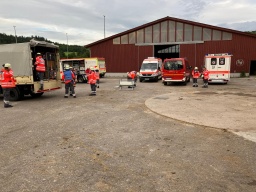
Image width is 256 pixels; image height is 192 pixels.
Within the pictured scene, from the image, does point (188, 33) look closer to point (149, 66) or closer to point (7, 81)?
point (149, 66)

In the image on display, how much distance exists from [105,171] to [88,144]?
A: 157 centimetres

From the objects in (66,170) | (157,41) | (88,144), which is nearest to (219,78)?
(157,41)

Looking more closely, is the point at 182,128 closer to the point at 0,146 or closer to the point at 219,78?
the point at 0,146

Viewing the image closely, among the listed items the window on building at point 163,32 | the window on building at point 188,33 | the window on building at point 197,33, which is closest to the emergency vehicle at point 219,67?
the window on building at point 197,33

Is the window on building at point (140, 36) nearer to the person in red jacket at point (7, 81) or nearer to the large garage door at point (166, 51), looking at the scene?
the large garage door at point (166, 51)

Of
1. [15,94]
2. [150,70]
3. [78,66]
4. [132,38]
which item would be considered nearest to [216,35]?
[132,38]

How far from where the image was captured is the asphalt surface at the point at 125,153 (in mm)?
4062

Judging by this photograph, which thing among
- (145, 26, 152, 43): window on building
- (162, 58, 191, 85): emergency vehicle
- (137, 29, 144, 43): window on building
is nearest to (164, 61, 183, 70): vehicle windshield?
(162, 58, 191, 85): emergency vehicle

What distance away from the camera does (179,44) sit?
32.4 metres

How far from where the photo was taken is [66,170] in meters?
4.54

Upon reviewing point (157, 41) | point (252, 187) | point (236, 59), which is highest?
point (157, 41)

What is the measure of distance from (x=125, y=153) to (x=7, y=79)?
27.2ft

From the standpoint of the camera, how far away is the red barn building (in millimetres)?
30547

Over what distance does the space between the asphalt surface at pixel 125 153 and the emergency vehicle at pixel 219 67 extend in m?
12.3
